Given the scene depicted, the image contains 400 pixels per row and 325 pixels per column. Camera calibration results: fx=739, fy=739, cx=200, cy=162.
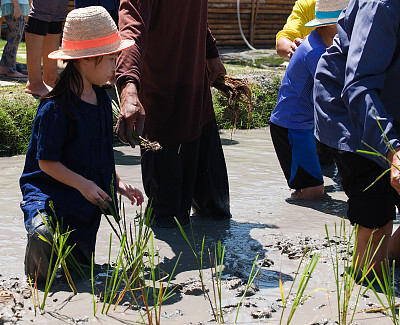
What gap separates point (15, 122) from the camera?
6.25 metres

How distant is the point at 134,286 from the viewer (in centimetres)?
319

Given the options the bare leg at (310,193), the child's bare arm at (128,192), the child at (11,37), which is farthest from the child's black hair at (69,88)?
the child at (11,37)

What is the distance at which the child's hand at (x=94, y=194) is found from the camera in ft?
10.8

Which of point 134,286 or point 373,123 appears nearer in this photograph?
point 373,123

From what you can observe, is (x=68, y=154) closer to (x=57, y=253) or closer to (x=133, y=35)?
(x=57, y=253)

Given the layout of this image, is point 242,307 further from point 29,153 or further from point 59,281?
point 29,153

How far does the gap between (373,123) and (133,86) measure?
124cm

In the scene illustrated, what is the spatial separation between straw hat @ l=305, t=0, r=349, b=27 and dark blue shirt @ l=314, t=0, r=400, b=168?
1.04 m

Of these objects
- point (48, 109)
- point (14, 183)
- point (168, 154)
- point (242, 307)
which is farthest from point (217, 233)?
point (14, 183)

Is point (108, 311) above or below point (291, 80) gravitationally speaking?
below

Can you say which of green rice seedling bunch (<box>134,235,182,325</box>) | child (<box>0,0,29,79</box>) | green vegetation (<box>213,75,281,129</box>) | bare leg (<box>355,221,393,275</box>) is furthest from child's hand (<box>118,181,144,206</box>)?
child (<box>0,0,29,79</box>)

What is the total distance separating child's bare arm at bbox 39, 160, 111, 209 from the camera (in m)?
3.30

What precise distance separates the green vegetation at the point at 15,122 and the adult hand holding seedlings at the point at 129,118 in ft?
9.51

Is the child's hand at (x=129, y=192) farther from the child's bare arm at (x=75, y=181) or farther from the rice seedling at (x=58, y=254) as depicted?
the rice seedling at (x=58, y=254)
